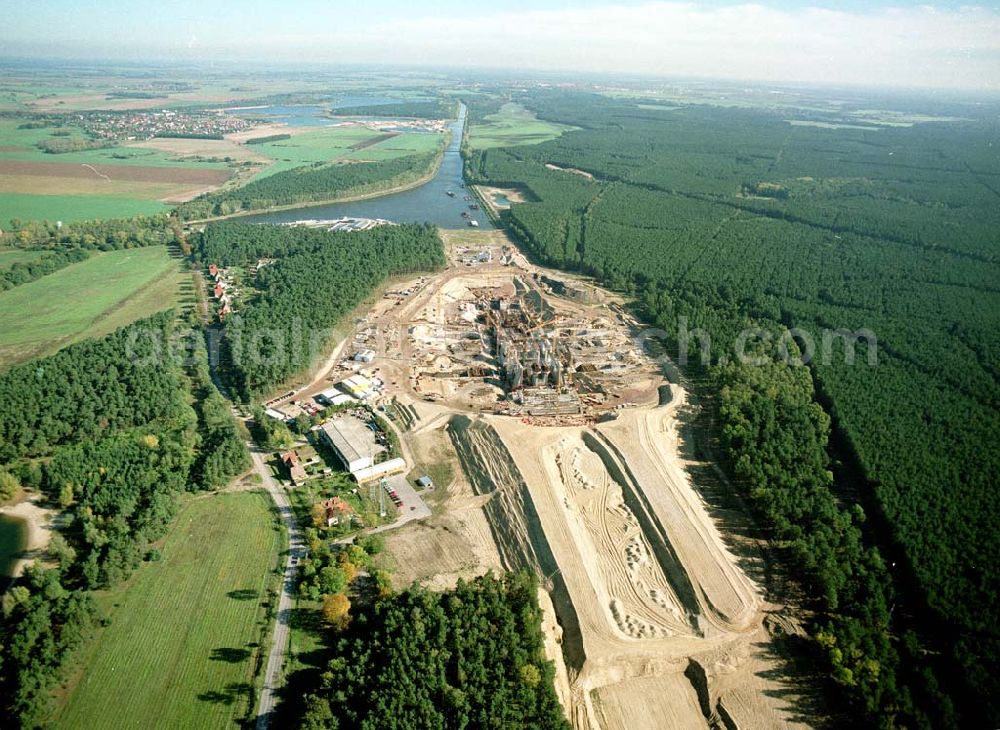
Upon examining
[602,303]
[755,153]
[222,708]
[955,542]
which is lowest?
[222,708]

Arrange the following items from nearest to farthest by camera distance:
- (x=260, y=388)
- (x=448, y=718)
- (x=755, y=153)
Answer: (x=448, y=718) < (x=260, y=388) < (x=755, y=153)

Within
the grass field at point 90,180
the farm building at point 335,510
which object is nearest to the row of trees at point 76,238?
the grass field at point 90,180

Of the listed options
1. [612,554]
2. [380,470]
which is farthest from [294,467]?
[612,554]

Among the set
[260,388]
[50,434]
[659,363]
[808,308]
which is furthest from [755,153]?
[50,434]

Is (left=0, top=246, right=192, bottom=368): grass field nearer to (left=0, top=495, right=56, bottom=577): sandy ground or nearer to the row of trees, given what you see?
the row of trees

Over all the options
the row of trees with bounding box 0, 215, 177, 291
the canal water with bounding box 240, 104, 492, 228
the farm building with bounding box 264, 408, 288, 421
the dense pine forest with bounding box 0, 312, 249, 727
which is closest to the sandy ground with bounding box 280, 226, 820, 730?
the farm building with bounding box 264, 408, 288, 421

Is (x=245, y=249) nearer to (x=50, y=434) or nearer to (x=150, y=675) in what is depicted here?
(x=50, y=434)

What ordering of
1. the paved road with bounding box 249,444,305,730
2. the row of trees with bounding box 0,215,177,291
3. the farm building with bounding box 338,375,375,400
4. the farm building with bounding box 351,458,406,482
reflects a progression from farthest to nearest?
the row of trees with bounding box 0,215,177,291
the farm building with bounding box 338,375,375,400
the farm building with bounding box 351,458,406,482
the paved road with bounding box 249,444,305,730

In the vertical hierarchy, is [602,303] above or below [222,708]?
above
